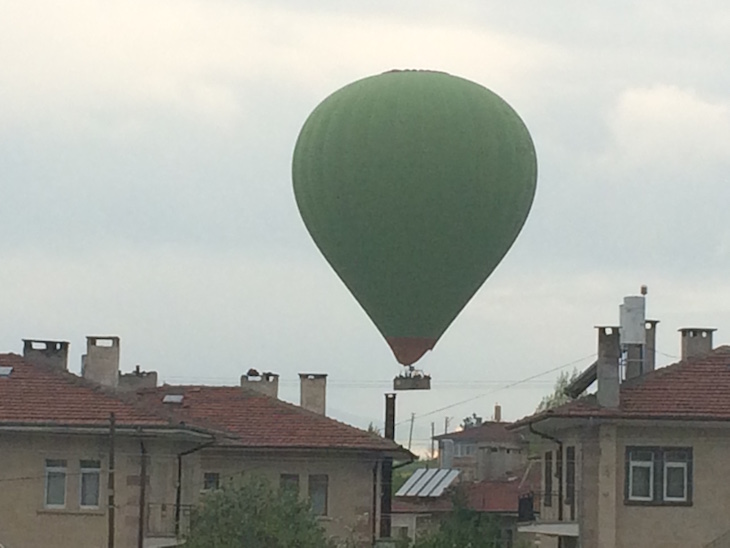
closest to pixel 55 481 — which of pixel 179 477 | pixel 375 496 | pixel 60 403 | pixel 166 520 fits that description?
pixel 60 403

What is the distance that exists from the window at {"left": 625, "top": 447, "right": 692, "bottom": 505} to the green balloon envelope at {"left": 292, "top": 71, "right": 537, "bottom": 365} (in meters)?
5.53

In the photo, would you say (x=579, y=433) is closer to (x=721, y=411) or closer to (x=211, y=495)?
(x=721, y=411)

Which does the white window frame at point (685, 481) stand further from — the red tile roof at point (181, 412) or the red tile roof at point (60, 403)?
the red tile roof at point (60, 403)

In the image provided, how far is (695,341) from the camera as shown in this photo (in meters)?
48.3

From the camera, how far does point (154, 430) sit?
42469mm

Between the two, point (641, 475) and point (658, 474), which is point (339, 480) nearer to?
point (641, 475)

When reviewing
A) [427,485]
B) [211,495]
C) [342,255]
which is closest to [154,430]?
[211,495]

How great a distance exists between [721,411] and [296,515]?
993cm

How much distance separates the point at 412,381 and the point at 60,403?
27.3ft

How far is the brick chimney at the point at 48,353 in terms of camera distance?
48.0 m

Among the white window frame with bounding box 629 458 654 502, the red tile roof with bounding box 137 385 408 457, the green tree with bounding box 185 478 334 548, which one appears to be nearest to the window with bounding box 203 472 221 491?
the red tile roof with bounding box 137 385 408 457

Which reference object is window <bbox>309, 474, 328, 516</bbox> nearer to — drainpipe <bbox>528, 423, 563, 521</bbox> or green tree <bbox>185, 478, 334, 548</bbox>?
drainpipe <bbox>528, 423, 563, 521</bbox>

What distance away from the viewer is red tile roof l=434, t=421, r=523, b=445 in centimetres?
9571

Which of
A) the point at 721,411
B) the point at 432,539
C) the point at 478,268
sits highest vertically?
the point at 478,268
